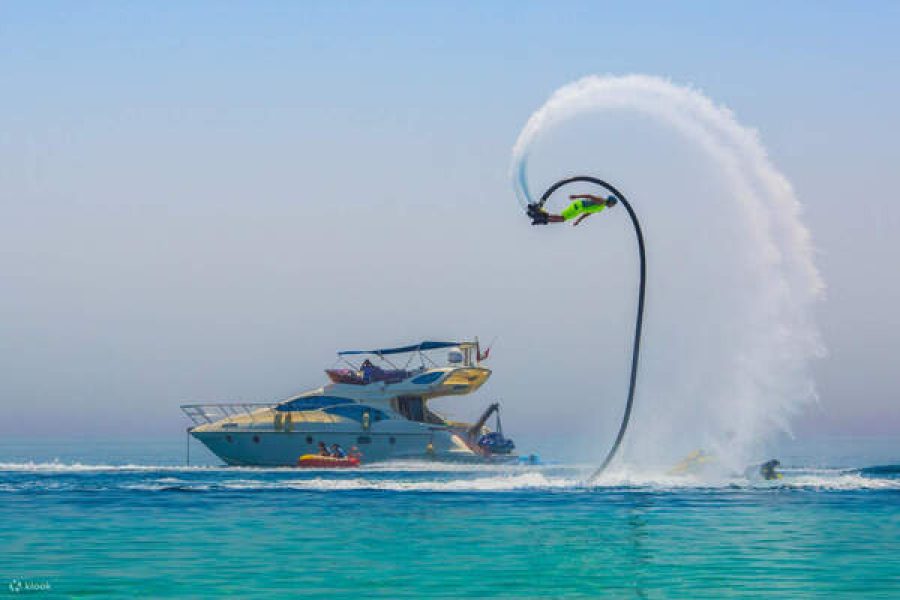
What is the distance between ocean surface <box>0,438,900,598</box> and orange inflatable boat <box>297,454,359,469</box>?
16.6 meters

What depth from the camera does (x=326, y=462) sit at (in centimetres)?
7812

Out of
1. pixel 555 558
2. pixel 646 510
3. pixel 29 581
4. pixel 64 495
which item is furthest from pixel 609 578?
pixel 64 495

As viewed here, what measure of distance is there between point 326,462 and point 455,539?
4214 cm

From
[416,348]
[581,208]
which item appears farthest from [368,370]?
[581,208]

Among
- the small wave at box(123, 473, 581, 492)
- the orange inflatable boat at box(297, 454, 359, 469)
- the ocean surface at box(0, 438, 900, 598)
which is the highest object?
the orange inflatable boat at box(297, 454, 359, 469)

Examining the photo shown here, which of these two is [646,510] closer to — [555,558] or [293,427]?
[555,558]

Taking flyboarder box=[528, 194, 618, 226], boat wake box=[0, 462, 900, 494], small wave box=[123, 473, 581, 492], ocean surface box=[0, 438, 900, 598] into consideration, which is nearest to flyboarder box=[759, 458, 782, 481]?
boat wake box=[0, 462, 900, 494]

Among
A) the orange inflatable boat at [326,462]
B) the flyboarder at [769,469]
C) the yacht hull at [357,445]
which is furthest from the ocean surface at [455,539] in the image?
the yacht hull at [357,445]

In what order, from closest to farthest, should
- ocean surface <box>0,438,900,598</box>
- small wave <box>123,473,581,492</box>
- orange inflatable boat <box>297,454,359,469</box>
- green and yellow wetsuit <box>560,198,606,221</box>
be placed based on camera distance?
ocean surface <box>0,438,900,598</box> < green and yellow wetsuit <box>560,198,606,221</box> < small wave <box>123,473,581,492</box> < orange inflatable boat <box>297,454,359,469</box>

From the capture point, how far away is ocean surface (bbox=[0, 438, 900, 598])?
92.7 feet

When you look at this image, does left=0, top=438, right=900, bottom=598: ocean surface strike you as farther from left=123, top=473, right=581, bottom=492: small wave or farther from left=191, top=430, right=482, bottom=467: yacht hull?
left=191, top=430, right=482, bottom=467: yacht hull

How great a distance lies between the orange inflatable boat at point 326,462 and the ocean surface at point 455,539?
54.4ft

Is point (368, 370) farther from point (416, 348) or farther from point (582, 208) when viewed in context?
point (582, 208)

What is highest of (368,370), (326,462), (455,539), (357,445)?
(368,370)
